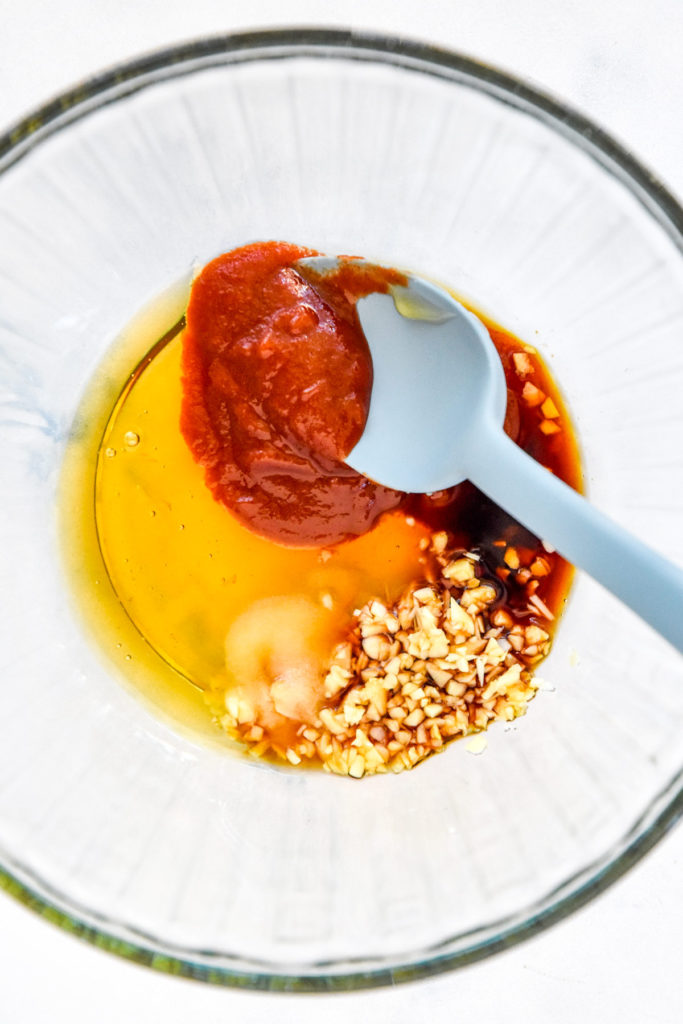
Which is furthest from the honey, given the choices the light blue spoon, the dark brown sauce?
the light blue spoon

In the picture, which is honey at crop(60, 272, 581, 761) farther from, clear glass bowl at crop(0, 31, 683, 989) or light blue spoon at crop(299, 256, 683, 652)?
light blue spoon at crop(299, 256, 683, 652)

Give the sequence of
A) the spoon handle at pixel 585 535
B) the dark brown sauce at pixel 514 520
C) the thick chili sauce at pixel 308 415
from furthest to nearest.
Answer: the dark brown sauce at pixel 514 520
the thick chili sauce at pixel 308 415
the spoon handle at pixel 585 535

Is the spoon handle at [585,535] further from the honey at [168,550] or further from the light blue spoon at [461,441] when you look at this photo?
the honey at [168,550]

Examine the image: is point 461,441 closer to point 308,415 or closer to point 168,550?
point 308,415

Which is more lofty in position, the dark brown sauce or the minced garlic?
the dark brown sauce

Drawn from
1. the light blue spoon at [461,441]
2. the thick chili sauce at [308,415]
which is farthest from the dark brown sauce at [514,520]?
the light blue spoon at [461,441]

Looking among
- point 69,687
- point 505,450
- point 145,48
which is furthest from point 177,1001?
point 145,48

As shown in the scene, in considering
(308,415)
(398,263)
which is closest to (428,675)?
(308,415)
